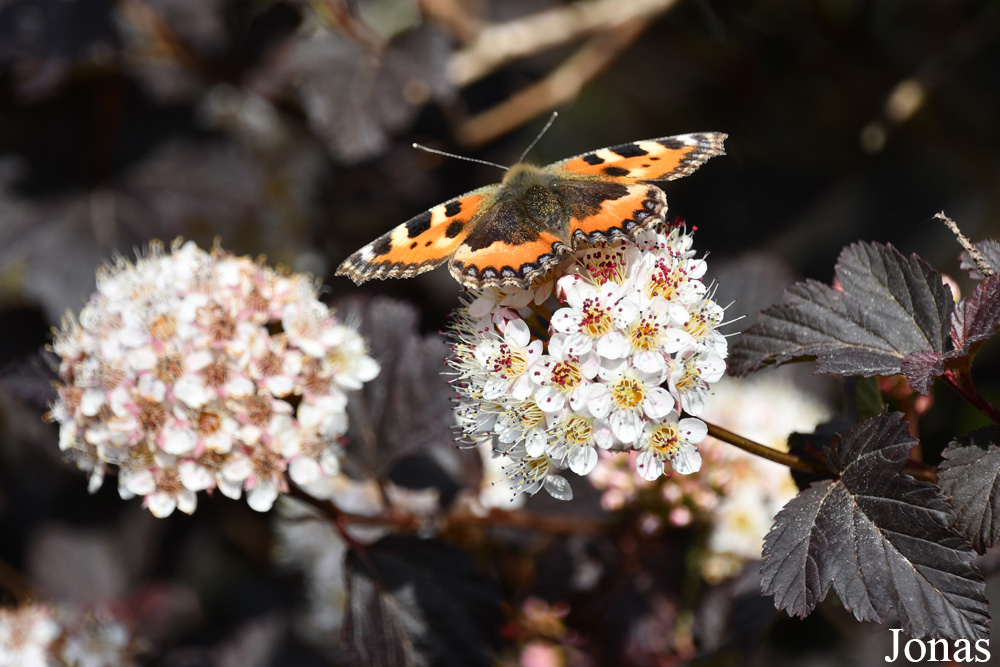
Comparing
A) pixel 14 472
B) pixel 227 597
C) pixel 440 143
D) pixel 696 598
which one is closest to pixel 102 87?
pixel 440 143

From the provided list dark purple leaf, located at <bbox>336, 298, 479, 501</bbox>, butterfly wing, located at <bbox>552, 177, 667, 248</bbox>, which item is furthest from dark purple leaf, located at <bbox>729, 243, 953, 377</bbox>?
dark purple leaf, located at <bbox>336, 298, 479, 501</bbox>

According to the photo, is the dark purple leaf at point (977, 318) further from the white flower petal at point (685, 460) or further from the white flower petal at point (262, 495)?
the white flower petal at point (262, 495)

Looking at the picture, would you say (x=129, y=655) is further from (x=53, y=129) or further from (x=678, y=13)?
(x=678, y=13)

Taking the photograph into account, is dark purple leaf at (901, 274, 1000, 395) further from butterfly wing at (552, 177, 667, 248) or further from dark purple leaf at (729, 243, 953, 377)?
butterfly wing at (552, 177, 667, 248)

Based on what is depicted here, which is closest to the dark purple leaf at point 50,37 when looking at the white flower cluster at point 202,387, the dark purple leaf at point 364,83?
the dark purple leaf at point 364,83

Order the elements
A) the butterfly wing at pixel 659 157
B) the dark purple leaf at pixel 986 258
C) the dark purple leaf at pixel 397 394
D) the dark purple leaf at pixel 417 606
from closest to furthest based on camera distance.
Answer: the dark purple leaf at pixel 986 258 → the butterfly wing at pixel 659 157 → the dark purple leaf at pixel 417 606 → the dark purple leaf at pixel 397 394
